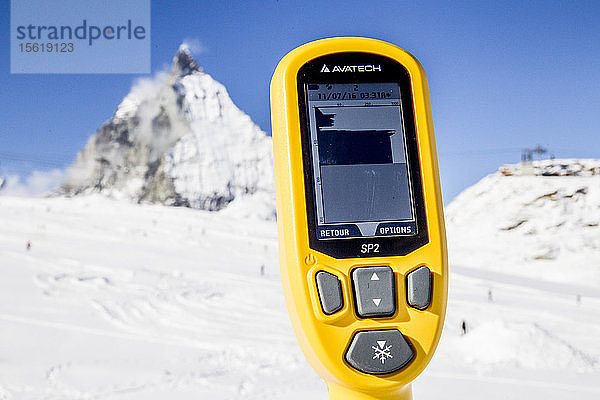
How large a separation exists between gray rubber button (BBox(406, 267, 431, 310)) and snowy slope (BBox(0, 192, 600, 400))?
5080 millimetres

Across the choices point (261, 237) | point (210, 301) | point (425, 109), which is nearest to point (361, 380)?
point (425, 109)

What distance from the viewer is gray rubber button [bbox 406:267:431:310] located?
149 cm

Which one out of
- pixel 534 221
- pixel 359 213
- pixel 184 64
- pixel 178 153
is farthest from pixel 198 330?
pixel 184 64

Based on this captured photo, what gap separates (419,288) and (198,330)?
11103 millimetres

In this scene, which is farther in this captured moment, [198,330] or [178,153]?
[178,153]

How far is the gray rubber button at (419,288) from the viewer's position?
1492 millimetres

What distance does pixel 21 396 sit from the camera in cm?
682

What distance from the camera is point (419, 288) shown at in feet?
4.93

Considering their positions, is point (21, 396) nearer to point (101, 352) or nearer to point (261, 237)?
point (101, 352)

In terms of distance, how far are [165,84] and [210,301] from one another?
136 meters

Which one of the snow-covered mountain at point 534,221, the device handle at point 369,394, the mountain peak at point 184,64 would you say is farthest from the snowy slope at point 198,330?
the mountain peak at point 184,64

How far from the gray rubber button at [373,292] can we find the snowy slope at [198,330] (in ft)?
16.7

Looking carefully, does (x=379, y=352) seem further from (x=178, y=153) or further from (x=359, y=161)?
(x=178, y=153)

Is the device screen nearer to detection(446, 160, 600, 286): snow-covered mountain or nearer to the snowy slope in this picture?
the snowy slope
